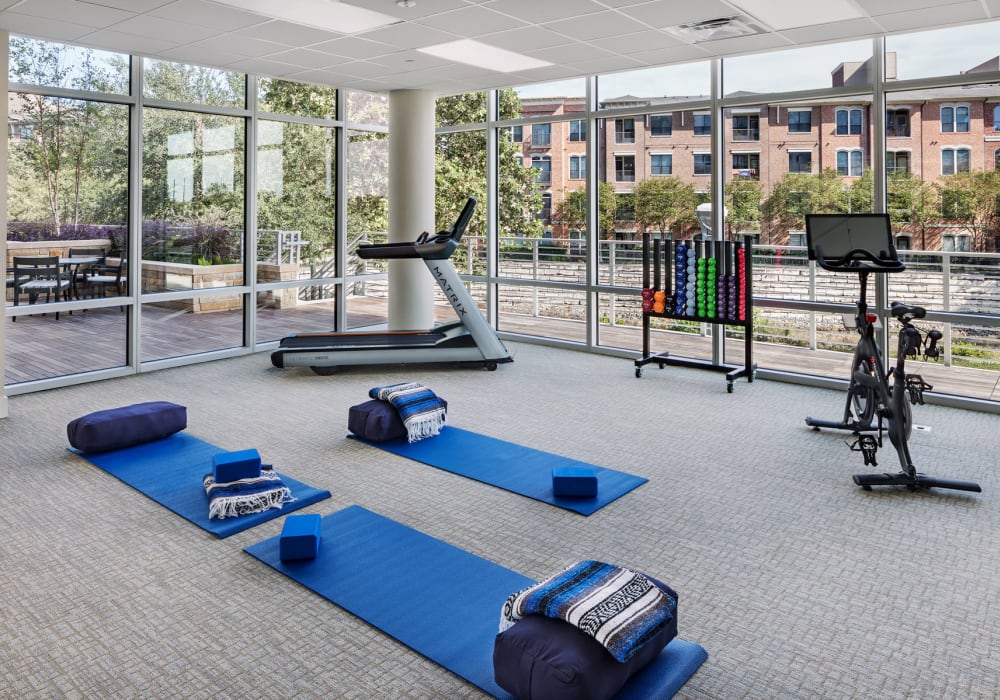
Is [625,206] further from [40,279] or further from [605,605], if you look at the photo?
[605,605]

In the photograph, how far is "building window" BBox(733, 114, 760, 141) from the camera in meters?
6.71

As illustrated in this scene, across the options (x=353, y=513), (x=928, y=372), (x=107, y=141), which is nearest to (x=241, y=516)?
(x=353, y=513)

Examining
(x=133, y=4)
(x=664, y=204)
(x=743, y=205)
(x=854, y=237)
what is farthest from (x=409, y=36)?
(x=854, y=237)

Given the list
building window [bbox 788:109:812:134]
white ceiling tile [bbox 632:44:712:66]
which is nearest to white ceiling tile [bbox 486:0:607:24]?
white ceiling tile [bbox 632:44:712:66]

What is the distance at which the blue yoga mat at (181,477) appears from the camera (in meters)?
3.63

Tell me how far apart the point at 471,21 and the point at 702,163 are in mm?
2714

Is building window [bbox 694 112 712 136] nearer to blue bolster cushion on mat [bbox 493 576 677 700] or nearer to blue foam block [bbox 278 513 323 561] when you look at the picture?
blue foam block [bbox 278 513 323 561]

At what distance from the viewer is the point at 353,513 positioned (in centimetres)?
369

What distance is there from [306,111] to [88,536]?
Result: 19.0ft

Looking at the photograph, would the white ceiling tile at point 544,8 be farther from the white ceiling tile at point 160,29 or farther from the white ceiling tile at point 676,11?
the white ceiling tile at point 160,29

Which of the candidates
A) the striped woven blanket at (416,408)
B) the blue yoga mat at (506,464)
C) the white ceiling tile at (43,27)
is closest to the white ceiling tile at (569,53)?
the striped woven blanket at (416,408)

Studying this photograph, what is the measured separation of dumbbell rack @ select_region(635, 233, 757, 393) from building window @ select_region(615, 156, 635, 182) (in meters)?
1.06

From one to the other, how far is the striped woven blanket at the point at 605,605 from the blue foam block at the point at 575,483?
1.34m

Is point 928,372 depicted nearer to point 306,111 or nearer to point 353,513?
point 353,513
